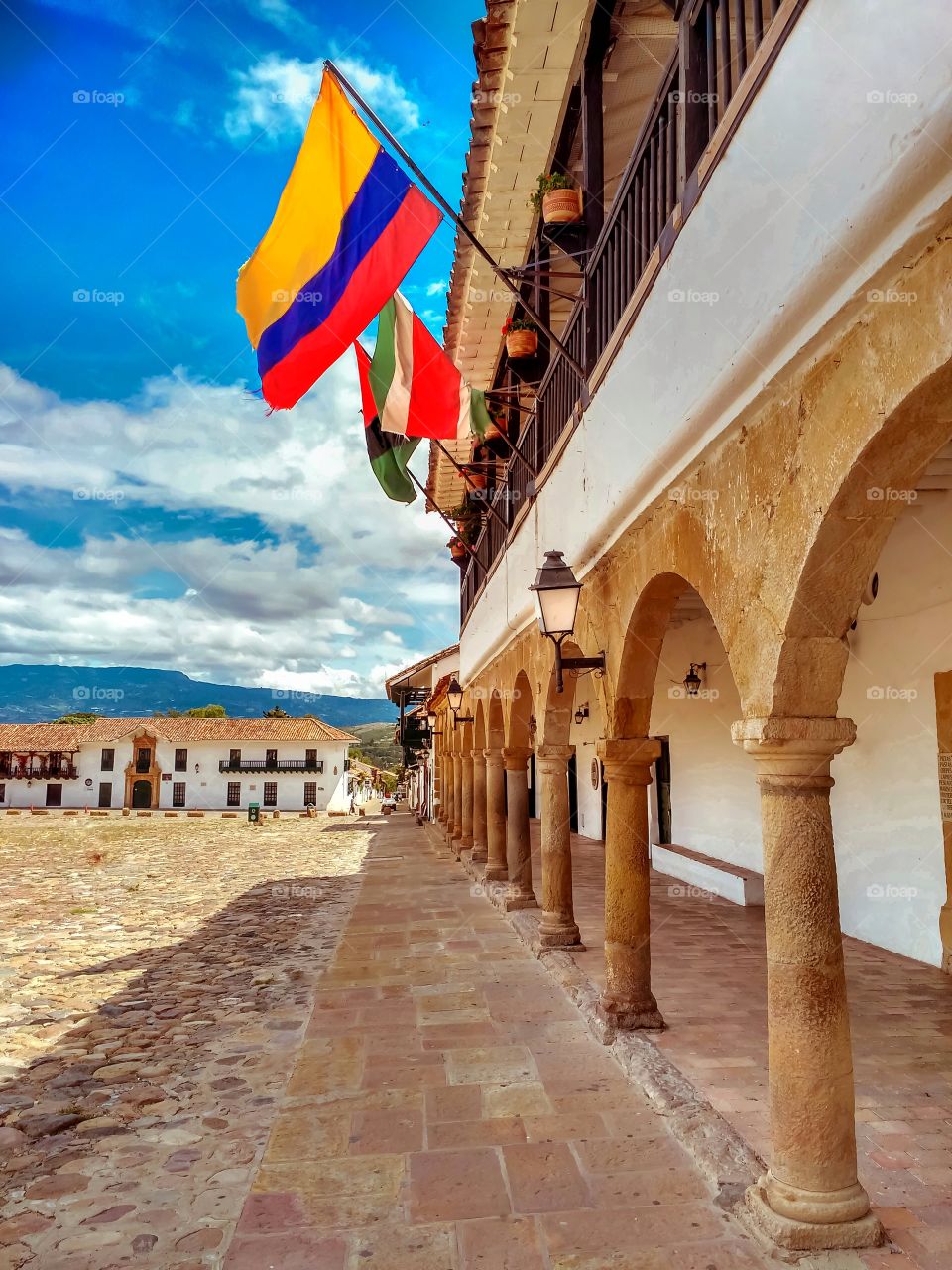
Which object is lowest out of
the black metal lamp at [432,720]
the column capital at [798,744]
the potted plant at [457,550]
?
the column capital at [798,744]

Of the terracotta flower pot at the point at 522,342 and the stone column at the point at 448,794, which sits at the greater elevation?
the terracotta flower pot at the point at 522,342

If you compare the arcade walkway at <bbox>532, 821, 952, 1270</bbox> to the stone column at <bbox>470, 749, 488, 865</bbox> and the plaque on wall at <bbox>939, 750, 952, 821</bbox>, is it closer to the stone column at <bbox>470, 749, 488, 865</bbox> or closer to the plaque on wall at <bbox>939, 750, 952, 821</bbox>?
the plaque on wall at <bbox>939, 750, 952, 821</bbox>

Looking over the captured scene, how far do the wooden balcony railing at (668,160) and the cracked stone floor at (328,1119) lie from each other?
4161mm

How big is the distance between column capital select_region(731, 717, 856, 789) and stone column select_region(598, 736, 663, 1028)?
7.41ft

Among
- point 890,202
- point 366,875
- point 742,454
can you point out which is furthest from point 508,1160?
point 366,875

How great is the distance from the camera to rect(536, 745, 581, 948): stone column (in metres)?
7.99

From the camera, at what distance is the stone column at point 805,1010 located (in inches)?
125

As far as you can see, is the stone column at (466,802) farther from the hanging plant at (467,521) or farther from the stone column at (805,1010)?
the stone column at (805,1010)

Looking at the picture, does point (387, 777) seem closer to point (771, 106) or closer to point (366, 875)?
point (366, 875)

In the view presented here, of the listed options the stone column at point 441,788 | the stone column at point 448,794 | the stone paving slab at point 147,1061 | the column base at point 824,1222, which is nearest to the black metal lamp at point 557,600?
the stone paving slab at point 147,1061

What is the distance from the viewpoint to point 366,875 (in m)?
16.1

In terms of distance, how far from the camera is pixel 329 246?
17.7 feet

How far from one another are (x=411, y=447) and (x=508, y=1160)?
20.0ft

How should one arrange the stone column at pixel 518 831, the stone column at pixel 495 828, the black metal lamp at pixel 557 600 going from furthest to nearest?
1. the stone column at pixel 495 828
2. the stone column at pixel 518 831
3. the black metal lamp at pixel 557 600
